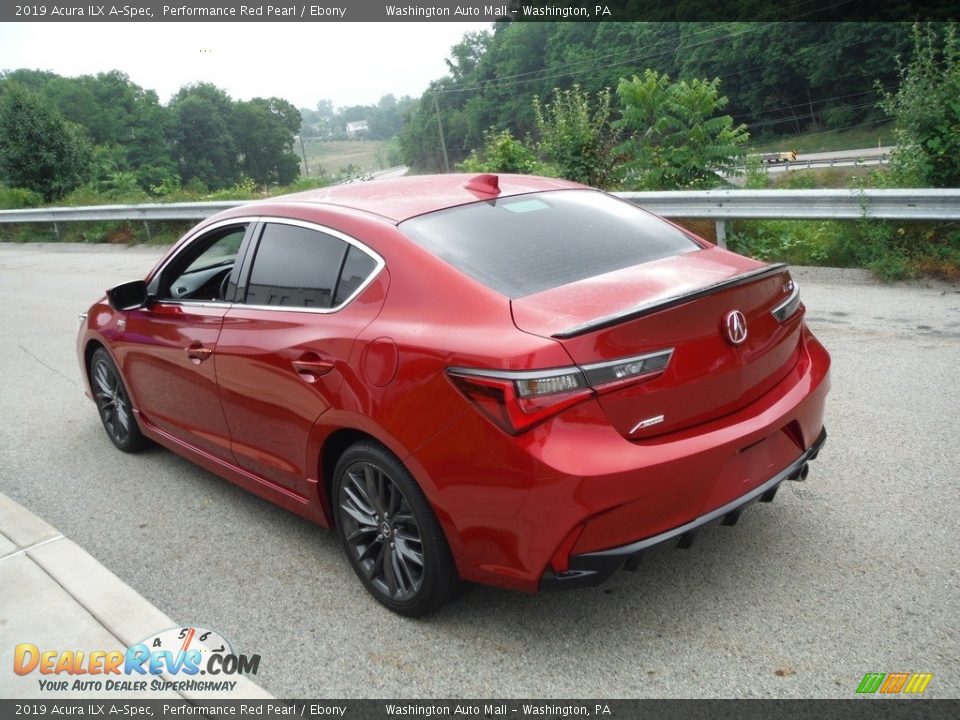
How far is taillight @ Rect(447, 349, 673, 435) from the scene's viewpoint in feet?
9.15

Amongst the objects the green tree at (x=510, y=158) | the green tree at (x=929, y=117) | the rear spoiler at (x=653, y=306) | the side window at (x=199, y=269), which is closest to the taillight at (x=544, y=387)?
the rear spoiler at (x=653, y=306)

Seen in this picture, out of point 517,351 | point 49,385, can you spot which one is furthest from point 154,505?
point 49,385

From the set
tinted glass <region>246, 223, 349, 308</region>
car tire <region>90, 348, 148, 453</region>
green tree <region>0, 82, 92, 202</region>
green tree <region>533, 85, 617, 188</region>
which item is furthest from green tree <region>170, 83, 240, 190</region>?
tinted glass <region>246, 223, 349, 308</region>

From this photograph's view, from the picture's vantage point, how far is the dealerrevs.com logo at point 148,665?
10.1ft

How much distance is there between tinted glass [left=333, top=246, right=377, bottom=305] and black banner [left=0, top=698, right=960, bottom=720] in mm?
1544

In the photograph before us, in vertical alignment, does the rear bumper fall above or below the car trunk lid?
below

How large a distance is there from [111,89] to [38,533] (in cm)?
10452

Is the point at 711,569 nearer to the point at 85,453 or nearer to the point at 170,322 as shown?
the point at 170,322

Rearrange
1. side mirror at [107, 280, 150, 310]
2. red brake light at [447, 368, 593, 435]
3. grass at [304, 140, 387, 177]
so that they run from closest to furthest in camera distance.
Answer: red brake light at [447, 368, 593, 435] < side mirror at [107, 280, 150, 310] < grass at [304, 140, 387, 177]

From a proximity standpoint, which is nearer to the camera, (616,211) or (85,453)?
(616,211)

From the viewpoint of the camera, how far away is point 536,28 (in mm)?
98375

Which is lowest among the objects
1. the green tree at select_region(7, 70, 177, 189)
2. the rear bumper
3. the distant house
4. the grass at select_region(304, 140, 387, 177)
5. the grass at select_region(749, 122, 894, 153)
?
the grass at select_region(749, 122, 894, 153)

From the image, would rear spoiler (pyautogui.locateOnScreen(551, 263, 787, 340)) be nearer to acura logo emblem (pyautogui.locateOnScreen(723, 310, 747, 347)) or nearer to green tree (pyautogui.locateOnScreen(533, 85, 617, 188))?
acura logo emblem (pyautogui.locateOnScreen(723, 310, 747, 347))

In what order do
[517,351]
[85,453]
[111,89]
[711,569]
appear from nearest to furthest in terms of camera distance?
[517,351], [711,569], [85,453], [111,89]
